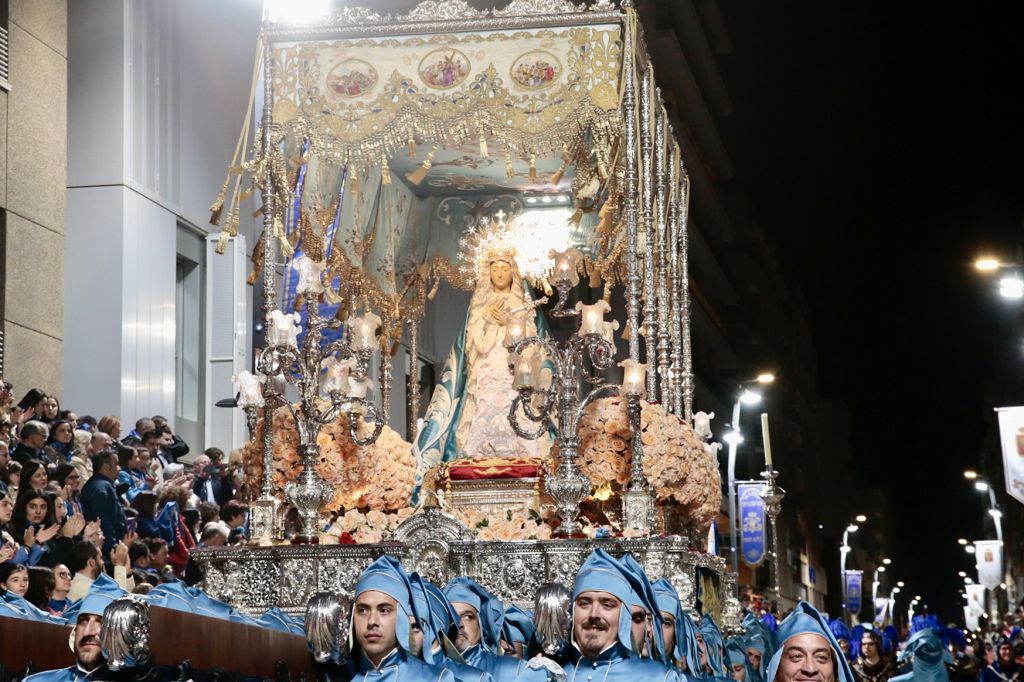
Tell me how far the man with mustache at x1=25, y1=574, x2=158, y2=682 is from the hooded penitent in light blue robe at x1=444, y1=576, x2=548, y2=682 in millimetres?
1480

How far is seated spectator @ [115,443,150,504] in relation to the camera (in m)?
16.5

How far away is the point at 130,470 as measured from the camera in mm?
16781

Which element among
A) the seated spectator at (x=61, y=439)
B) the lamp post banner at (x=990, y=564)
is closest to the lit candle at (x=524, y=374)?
the seated spectator at (x=61, y=439)

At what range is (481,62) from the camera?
14.5 m

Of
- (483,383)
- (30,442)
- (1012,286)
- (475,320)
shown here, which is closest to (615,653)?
(483,383)

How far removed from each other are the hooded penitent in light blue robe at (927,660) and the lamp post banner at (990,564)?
4776 cm

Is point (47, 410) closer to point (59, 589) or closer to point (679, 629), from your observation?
point (59, 589)

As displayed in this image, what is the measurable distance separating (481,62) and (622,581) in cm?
808

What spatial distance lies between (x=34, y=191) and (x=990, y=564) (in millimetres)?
45038

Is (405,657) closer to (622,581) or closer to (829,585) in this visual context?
(622,581)

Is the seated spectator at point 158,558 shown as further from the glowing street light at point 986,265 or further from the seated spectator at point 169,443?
the glowing street light at point 986,265

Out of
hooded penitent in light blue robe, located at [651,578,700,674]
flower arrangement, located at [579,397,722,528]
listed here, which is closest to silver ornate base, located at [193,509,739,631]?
flower arrangement, located at [579,397,722,528]

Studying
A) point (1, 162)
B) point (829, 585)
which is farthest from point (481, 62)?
point (829, 585)

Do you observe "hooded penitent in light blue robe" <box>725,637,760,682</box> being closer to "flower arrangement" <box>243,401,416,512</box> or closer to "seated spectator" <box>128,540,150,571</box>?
"flower arrangement" <box>243,401,416,512</box>
